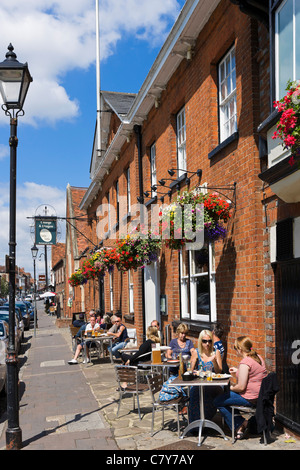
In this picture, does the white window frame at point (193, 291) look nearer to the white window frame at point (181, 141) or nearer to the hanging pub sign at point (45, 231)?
the white window frame at point (181, 141)

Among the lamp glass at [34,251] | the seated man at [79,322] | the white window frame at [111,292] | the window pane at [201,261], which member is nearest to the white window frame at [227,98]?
the window pane at [201,261]

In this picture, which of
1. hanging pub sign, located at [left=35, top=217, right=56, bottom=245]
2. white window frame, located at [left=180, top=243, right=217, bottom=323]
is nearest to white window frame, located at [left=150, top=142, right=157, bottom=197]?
white window frame, located at [left=180, top=243, right=217, bottom=323]

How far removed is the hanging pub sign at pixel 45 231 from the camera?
23452mm

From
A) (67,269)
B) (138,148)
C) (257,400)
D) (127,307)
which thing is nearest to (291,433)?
(257,400)

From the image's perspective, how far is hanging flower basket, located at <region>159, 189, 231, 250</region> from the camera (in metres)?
7.25

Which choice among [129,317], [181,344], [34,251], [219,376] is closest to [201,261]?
[181,344]

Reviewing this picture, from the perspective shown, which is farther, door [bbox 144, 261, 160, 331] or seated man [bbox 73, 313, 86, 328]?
seated man [bbox 73, 313, 86, 328]

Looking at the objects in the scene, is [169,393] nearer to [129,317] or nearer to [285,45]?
[285,45]

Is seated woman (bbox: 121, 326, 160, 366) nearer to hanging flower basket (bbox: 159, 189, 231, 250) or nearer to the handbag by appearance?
the handbag

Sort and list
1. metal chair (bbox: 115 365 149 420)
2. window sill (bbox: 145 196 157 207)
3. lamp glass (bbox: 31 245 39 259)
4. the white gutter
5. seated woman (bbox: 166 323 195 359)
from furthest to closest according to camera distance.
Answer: lamp glass (bbox: 31 245 39 259) < window sill (bbox: 145 196 157 207) < the white gutter < seated woman (bbox: 166 323 195 359) < metal chair (bbox: 115 365 149 420)

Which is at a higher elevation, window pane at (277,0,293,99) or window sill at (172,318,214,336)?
window pane at (277,0,293,99)

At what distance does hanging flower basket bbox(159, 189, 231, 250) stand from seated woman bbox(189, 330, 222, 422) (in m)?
1.50

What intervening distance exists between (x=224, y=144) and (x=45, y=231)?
17105mm

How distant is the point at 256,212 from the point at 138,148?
7.89 metres
